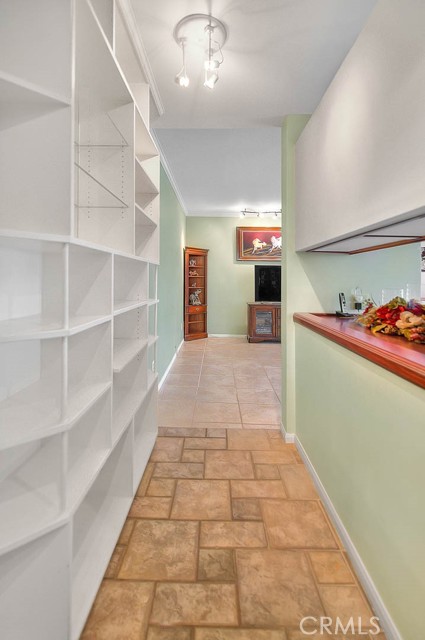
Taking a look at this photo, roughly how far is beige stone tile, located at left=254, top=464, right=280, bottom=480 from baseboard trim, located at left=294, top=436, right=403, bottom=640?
0.75 feet

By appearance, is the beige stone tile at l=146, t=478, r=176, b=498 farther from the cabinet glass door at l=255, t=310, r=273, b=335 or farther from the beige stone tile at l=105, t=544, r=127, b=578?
the cabinet glass door at l=255, t=310, r=273, b=335

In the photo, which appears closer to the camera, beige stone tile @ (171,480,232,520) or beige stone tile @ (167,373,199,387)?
beige stone tile @ (171,480,232,520)

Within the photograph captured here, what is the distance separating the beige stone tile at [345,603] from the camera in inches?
48.3

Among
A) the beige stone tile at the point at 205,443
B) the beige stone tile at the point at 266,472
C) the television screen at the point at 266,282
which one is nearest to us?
the beige stone tile at the point at 266,472

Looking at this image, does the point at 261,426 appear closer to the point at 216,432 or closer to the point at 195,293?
the point at 216,432

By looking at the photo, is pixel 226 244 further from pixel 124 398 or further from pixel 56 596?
pixel 56 596

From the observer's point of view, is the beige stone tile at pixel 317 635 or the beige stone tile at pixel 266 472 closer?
the beige stone tile at pixel 317 635

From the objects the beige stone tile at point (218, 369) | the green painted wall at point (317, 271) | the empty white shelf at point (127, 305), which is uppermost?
the green painted wall at point (317, 271)

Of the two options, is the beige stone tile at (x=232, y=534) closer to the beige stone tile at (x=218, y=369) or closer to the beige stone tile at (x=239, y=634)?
the beige stone tile at (x=239, y=634)

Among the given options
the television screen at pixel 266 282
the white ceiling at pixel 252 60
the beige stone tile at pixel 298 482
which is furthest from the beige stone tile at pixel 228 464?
the television screen at pixel 266 282

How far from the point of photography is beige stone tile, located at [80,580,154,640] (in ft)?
→ 3.83

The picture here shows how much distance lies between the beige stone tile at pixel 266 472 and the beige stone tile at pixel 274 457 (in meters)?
0.05

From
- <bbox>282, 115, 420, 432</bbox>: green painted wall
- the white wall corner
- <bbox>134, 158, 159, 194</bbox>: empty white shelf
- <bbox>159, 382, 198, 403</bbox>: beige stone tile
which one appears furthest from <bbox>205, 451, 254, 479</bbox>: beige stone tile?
the white wall corner

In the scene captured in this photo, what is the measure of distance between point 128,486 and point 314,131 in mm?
2243
